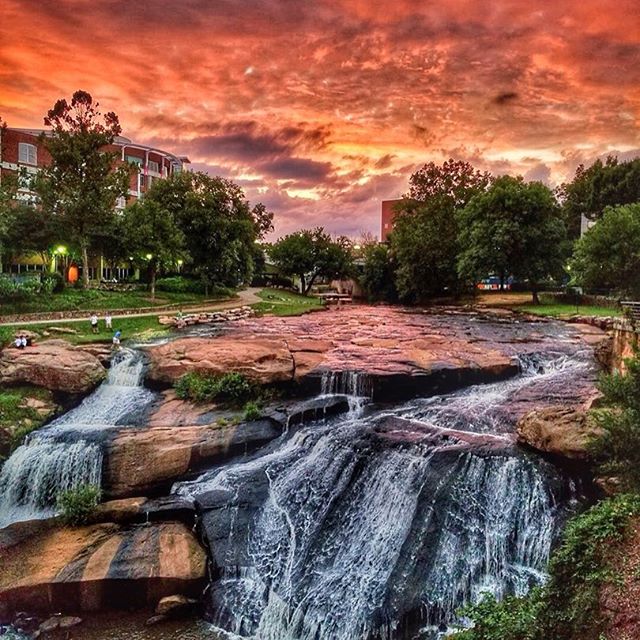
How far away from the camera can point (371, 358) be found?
20281mm

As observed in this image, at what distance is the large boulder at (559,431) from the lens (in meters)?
11.1

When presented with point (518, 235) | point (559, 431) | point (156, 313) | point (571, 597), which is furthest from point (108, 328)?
point (518, 235)

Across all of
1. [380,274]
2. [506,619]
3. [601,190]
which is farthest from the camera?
[380,274]

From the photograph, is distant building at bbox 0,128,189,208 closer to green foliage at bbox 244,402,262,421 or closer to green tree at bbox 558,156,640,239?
green foliage at bbox 244,402,262,421

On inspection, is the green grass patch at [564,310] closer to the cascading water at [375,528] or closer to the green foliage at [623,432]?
the cascading water at [375,528]

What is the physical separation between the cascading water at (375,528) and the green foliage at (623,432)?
1636 mm

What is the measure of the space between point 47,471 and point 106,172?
27296mm

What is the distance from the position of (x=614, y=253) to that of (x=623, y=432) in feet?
78.3

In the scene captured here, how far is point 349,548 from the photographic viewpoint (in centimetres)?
1093

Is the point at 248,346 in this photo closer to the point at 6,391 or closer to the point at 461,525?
the point at 6,391

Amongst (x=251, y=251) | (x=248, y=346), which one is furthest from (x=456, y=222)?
(x=248, y=346)

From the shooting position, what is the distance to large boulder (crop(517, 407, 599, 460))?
11117 mm

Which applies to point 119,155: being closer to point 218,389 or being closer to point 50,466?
point 218,389

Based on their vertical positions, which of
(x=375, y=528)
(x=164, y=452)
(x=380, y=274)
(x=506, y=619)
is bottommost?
(x=375, y=528)
